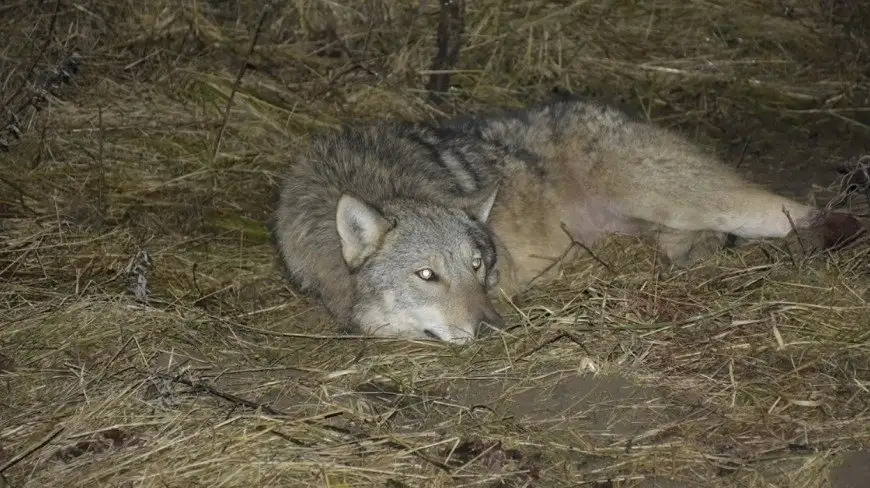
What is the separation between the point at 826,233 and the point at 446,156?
2127 mm

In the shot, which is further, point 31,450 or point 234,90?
point 234,90

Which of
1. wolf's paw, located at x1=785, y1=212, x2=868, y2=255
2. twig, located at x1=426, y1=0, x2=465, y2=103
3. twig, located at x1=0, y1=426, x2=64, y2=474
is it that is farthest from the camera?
twig, located at x1=426, y1=0, x2=465, y2=103

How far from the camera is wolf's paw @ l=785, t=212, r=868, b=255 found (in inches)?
209

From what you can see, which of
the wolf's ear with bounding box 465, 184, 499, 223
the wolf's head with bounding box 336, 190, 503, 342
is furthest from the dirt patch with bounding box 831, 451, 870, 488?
the wolf's ear with bounding box 465, 184, 499, 223

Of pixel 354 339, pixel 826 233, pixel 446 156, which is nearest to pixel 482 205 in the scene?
pixel 446 156

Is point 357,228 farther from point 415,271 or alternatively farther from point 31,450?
point 31,450

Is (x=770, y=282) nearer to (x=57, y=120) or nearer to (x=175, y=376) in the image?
(x=175, y=376)

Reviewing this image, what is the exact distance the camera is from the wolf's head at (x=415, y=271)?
15.1 feet

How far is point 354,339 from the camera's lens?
4828 mm

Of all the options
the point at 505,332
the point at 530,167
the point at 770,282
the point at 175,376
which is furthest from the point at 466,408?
the point at 530,167

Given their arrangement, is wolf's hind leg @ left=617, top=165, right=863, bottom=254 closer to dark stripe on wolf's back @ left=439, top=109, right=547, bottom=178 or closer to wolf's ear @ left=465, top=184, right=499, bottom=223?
dark stripe on wolf's back @ left=439, top=109, right=547, bottom=178

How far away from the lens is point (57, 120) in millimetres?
7305

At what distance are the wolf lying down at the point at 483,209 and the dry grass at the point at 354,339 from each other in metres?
0.22

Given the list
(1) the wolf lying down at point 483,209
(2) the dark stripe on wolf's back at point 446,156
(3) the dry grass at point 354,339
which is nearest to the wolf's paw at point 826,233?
(1) the wolf lying down at point 483,209
